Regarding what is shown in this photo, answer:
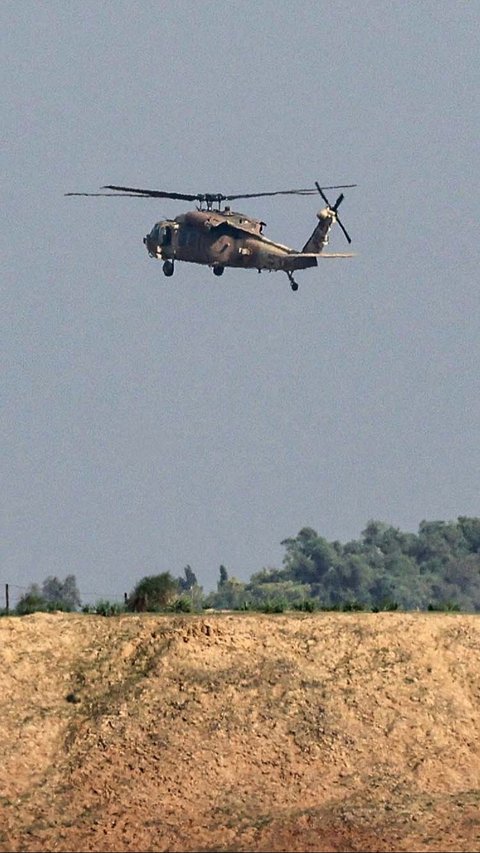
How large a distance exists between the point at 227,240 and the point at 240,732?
121 feet

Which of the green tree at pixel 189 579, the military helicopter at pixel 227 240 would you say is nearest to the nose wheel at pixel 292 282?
the military helicopter at pixel 227 240

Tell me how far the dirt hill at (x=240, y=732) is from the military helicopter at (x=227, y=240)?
29.7 m

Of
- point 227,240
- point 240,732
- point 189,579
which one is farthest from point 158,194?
point 189,579

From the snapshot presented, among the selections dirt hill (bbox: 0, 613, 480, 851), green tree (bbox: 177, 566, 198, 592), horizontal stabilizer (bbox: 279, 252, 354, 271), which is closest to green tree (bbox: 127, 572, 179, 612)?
dirt hill (bbox: 0, 613, 480, 851)

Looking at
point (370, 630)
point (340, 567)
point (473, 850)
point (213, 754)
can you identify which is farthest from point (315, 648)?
point (340, 567)

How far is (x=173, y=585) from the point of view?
75625 mm

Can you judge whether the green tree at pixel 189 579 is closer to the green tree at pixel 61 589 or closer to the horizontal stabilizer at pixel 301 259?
the green tree at pixel 61 589

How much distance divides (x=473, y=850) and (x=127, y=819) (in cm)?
967

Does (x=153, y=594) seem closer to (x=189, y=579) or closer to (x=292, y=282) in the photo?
(x=292, y=282)

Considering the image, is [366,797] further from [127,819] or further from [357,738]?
[127,819]

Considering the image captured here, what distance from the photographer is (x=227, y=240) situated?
318 ft

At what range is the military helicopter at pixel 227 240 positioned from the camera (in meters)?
96.9

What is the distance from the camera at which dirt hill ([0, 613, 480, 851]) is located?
60156 millimetres

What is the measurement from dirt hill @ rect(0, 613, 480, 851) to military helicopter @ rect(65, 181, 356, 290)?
29718 millimetres
